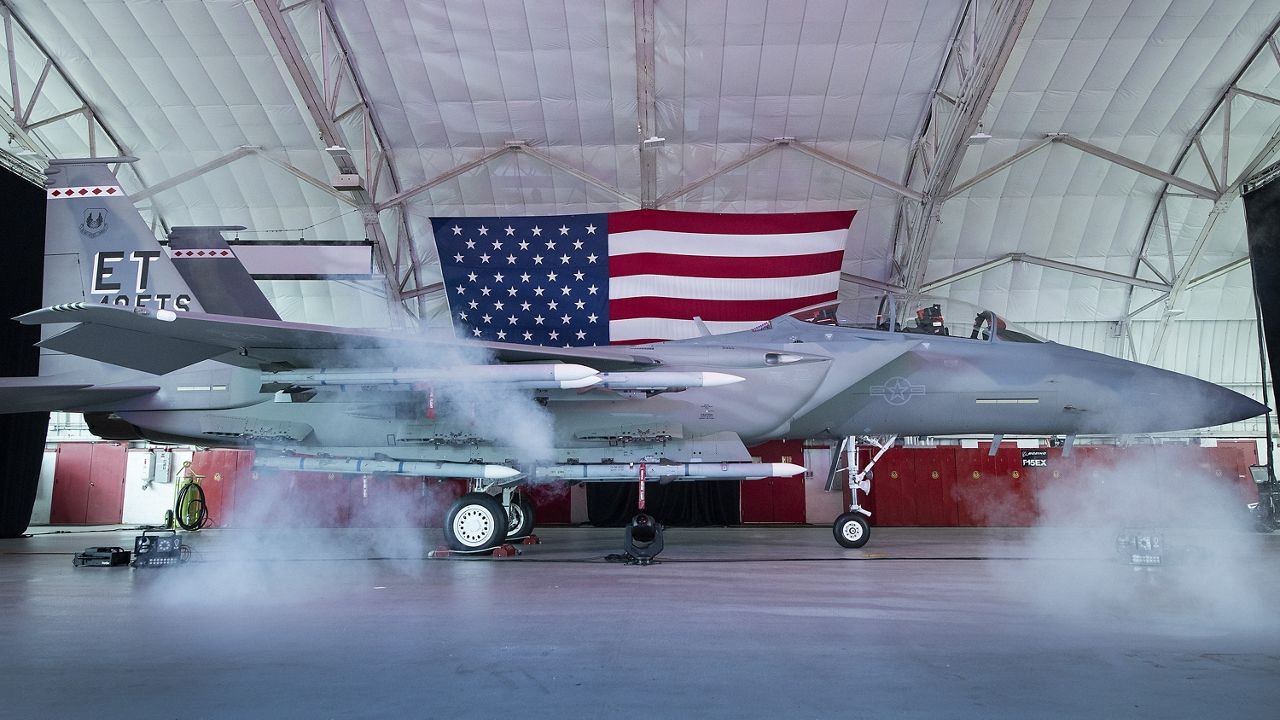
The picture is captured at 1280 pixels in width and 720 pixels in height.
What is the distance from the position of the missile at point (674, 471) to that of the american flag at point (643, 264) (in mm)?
6614

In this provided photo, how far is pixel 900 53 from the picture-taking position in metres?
12.8

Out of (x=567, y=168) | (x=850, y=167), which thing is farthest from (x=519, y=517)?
(x=850, y=167)

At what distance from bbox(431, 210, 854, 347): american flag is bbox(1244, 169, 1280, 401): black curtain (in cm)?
658

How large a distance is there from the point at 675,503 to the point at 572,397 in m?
7.74

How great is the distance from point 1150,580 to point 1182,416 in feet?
10.7

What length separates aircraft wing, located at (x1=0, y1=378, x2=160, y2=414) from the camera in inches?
318

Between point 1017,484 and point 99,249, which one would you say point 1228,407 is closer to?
point 1017,484

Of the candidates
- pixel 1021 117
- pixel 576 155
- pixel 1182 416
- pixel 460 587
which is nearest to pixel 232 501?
pixel 576 155

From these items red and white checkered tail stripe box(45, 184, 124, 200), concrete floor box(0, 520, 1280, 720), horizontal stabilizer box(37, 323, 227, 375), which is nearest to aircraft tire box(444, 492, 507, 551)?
concrete floor box(0, 520, 1280, 720)

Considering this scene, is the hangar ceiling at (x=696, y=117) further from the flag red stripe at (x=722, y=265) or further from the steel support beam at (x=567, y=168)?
the flag red stripe at (x=722, y=265)

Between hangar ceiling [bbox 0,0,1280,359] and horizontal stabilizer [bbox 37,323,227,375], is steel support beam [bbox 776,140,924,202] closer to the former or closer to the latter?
hangar ceiling [bbox 0,0,1280,359]

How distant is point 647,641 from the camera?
3695mm

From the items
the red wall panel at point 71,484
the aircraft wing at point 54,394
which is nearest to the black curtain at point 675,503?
the aircraft wing at point 54,394

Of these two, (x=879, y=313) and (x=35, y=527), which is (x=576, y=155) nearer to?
(x=879, y=313)
